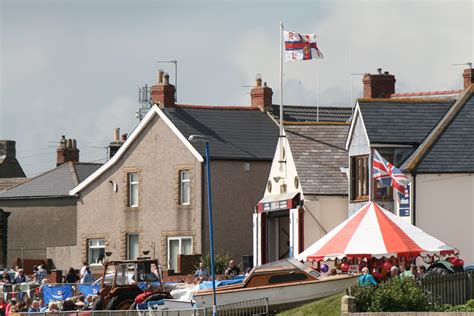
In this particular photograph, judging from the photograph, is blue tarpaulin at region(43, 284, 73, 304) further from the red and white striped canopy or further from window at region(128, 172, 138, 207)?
window at region(128, 172, 138, 207)

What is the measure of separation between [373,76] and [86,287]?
55.7ft

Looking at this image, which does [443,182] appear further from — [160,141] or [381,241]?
[160,141]

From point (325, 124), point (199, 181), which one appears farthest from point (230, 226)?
point (325, 124)

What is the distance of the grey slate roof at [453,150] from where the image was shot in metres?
50.2

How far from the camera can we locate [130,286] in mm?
45094

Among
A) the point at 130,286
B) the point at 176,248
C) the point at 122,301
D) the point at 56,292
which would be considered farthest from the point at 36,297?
the point at 176,248

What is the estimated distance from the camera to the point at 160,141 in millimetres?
63688

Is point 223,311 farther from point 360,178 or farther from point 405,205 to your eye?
point 360,178

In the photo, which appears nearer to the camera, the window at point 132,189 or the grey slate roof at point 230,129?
the grey slate roof at point 230,129

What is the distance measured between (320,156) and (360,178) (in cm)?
382

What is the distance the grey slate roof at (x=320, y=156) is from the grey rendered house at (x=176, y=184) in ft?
16.8

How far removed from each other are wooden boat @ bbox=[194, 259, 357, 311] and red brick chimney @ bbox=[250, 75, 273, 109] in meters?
23.7

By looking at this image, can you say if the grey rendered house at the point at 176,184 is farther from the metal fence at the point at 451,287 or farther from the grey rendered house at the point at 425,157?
the metal fence at the point at 451,287

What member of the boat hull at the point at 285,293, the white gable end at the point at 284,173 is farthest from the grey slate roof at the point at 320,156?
the boat hull at the point at 285,293
